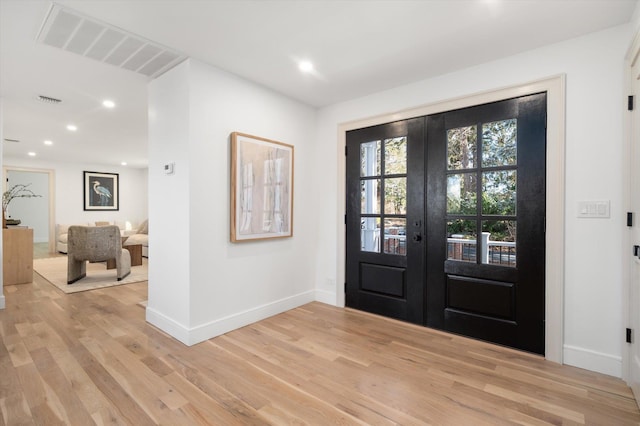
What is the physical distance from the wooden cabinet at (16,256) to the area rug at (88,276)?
346 mm

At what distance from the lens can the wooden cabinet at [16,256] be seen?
4.67m

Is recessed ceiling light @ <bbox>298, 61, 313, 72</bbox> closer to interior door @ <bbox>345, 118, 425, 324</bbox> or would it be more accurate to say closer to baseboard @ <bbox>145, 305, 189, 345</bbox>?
interior door @ <bbox>345, 118, 425, 324</bbox>

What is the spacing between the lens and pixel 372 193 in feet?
11.4

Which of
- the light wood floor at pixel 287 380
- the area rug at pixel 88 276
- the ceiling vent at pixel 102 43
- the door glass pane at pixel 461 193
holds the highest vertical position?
the ceiling vent at pixel 102 43

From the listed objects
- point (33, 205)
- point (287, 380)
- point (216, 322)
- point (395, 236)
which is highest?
point (33, 205)

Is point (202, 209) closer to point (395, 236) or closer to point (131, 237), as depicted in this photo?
point (395, 236)

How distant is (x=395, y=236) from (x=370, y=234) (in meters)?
0.31

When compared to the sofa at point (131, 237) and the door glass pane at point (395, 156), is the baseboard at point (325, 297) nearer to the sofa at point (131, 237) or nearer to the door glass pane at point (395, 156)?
the door glass pane at point (395, 156)

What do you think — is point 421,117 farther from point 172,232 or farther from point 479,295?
point 172,232

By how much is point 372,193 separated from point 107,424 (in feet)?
9.30

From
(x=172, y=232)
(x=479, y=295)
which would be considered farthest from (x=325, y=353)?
(x=172, y=232)

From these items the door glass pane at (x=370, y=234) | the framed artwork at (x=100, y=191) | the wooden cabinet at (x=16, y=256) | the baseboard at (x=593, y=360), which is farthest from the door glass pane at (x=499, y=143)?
the framed artwork at (x=100, y=191)

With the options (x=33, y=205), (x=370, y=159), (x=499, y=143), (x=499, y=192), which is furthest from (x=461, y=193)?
(x=33, y=205)

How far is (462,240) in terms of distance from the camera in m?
2.87
